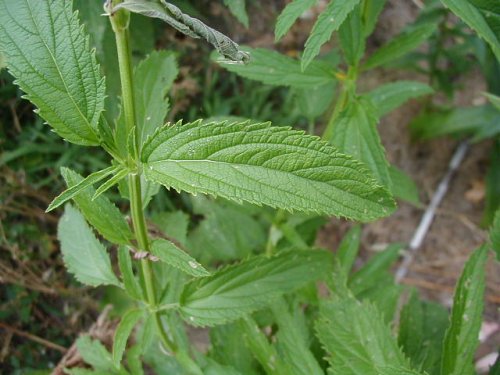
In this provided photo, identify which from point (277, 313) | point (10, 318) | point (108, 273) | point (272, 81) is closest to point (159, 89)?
point (272, 81)

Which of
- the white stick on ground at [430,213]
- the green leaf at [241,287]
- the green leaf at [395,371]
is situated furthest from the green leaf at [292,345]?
the white stick on ground at [430,213]

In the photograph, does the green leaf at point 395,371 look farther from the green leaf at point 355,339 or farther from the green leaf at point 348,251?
the green leaf at point 348,251

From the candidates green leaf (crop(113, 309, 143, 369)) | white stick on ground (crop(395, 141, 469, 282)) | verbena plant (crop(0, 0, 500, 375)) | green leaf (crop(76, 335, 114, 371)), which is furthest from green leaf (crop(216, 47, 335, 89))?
white stick on ground (crop(395, 141, 469, 282))

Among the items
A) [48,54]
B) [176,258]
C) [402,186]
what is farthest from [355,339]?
[48,54]

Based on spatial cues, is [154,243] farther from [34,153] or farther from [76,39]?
[34,153]

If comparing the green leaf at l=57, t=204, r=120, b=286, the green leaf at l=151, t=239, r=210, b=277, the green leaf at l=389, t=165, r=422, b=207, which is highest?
the green leaf at l=151, t=239, r=210, b=277

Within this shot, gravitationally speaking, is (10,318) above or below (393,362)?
below

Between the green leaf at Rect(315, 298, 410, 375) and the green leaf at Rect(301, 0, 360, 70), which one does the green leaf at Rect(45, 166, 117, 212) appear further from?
the green leaf at Rect(315, 298, 410, 375)

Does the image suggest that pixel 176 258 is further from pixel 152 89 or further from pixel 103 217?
pixel 152 89
